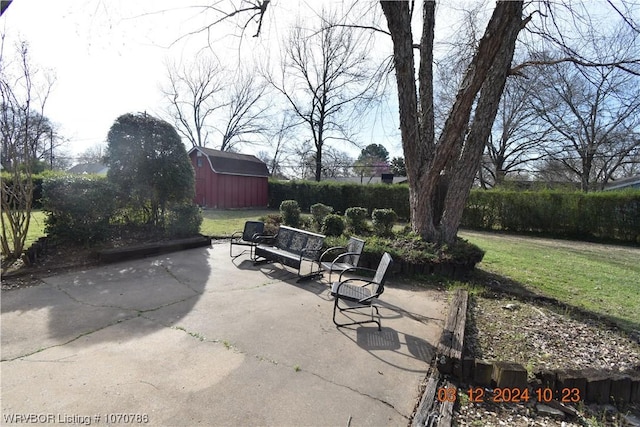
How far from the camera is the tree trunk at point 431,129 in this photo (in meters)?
5.64

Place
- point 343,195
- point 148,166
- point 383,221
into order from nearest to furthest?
1. point 148,166
2. point 383,221
3. point 343,195

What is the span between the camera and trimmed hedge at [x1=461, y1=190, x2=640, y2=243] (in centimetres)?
1216

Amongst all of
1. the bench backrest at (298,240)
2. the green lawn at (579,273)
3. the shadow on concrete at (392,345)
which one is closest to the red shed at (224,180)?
the bench backrest at (298,240)

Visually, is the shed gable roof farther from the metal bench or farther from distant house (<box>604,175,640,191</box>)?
distant house (<box>604,175,640,191</box>)

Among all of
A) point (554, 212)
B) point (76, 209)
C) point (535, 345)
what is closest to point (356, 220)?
point (535, 345)

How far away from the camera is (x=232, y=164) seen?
808 inches

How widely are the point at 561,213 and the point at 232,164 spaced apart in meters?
18.2

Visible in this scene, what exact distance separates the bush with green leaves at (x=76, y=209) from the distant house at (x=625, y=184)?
34476 mm

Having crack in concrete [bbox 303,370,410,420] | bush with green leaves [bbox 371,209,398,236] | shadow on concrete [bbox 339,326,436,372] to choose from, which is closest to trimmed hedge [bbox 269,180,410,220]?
bush with green leaves [bbox 371,209,398,236]

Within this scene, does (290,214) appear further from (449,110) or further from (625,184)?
(625,184)

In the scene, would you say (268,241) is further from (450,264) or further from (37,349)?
(37,349)

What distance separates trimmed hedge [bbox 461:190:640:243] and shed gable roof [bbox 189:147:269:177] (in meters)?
14.0

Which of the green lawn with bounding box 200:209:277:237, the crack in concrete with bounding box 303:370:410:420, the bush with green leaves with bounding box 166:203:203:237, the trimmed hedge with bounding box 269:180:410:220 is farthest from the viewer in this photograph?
the trimmed hedge with bounding box 269:180:410:220

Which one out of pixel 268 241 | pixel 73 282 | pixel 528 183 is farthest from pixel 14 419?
pixel 528 183
